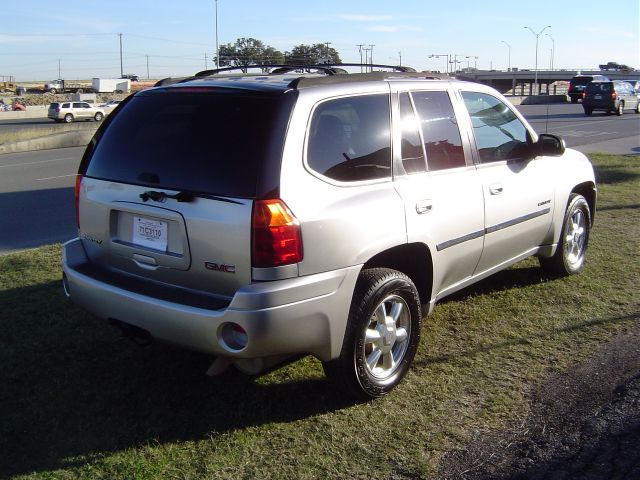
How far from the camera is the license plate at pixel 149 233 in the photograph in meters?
3.72

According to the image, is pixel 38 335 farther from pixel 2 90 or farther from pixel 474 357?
pixel 2 90

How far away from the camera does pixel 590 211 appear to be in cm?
685

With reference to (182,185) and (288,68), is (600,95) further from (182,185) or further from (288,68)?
(182,185)

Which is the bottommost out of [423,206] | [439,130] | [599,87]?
[423,206]

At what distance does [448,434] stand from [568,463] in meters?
0.60

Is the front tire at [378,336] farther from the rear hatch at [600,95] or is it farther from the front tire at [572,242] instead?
the rear hatch at [600,95]

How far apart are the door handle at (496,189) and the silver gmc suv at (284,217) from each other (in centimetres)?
15

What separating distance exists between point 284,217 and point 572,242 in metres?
3.90

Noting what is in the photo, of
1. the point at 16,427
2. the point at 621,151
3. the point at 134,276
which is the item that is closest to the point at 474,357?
the point at 134,276

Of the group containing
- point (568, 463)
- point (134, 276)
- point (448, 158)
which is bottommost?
point (568, 463)

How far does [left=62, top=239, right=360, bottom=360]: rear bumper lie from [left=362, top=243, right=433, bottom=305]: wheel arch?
0.52 metres

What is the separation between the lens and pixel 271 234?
3.38 meters

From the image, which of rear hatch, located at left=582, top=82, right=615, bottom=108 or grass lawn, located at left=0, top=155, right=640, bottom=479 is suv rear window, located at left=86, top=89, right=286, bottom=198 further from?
rear hatch, located at left=582, top=82, right=615, bottom=108

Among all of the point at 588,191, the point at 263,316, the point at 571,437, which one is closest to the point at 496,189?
the point at 571,437
